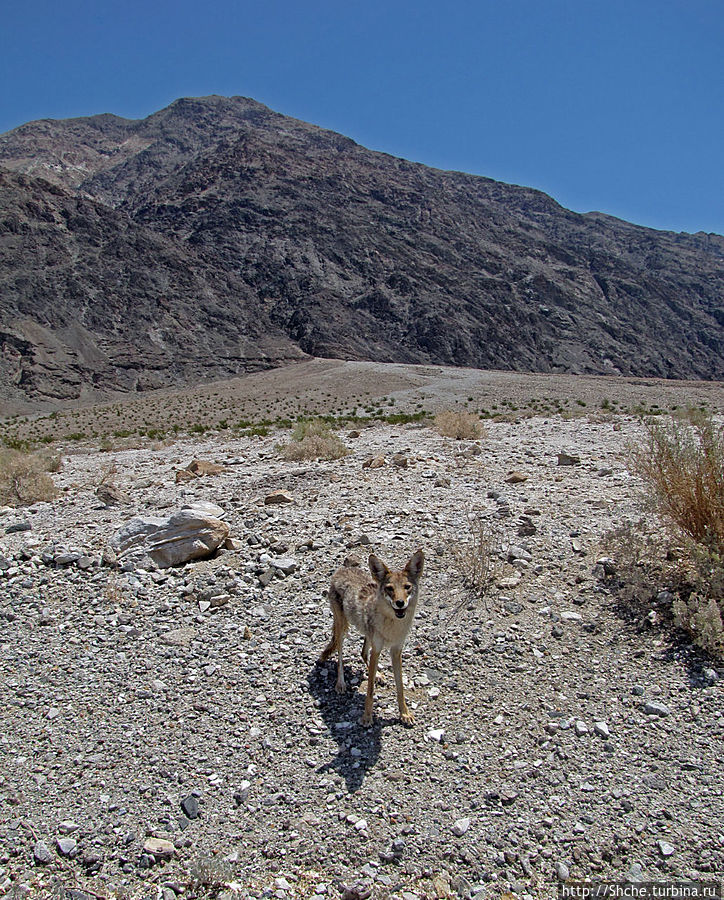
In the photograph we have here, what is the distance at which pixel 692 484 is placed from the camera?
6.14 metres

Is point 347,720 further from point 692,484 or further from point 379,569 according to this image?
point 692,484

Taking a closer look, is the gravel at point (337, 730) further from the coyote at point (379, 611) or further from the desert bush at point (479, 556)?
the coyote at point (379, 611)

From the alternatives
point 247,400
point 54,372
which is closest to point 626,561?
point 247,400

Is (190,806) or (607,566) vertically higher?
(607,566)

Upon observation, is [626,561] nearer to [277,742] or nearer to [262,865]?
[277,742]

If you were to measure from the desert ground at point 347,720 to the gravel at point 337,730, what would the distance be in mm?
17

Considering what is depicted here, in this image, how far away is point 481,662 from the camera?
5.34 m

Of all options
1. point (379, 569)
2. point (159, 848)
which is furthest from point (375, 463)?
point (159, 848)

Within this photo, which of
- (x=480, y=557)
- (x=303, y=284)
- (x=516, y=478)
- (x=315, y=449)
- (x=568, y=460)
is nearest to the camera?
(x=480, y=557)

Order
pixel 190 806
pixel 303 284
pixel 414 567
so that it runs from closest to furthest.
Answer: pixel 190 806, pixel 414 567, pixel 303 284

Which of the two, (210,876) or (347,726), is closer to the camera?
(210,876)

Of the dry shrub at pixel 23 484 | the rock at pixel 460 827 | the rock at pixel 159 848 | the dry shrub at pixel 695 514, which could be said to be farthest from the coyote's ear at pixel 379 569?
the dry shrub at pixel 23 484

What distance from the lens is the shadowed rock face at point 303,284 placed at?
257 ft

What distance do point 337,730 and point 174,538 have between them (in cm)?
381
